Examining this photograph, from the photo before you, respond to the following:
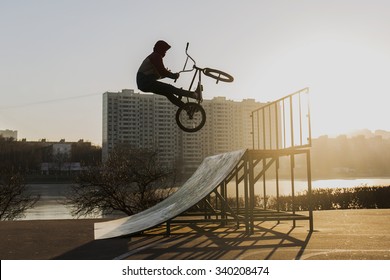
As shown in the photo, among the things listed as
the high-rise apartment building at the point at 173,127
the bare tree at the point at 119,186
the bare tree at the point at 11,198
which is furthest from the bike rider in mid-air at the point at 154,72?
the bare tree at the point at 11,198

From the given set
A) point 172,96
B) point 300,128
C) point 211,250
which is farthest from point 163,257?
point 300,128

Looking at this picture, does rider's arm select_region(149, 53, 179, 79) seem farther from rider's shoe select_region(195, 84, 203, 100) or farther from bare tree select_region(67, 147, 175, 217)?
bare tree select_region(67, 147, 175, 217)

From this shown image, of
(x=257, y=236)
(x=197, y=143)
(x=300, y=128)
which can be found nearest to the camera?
(x=257, y=236)

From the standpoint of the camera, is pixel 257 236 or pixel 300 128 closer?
pixel 257 236

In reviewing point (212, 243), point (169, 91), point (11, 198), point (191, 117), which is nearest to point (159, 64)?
point (169, 91)

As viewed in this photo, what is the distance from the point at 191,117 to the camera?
902 centimetres

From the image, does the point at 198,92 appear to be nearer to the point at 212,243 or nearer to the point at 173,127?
the point at 212,243

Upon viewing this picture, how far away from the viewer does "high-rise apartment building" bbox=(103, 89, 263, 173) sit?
22.8 metres

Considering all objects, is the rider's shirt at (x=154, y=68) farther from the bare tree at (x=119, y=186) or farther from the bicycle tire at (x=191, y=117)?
the bare tree at (x=119, y=186)
